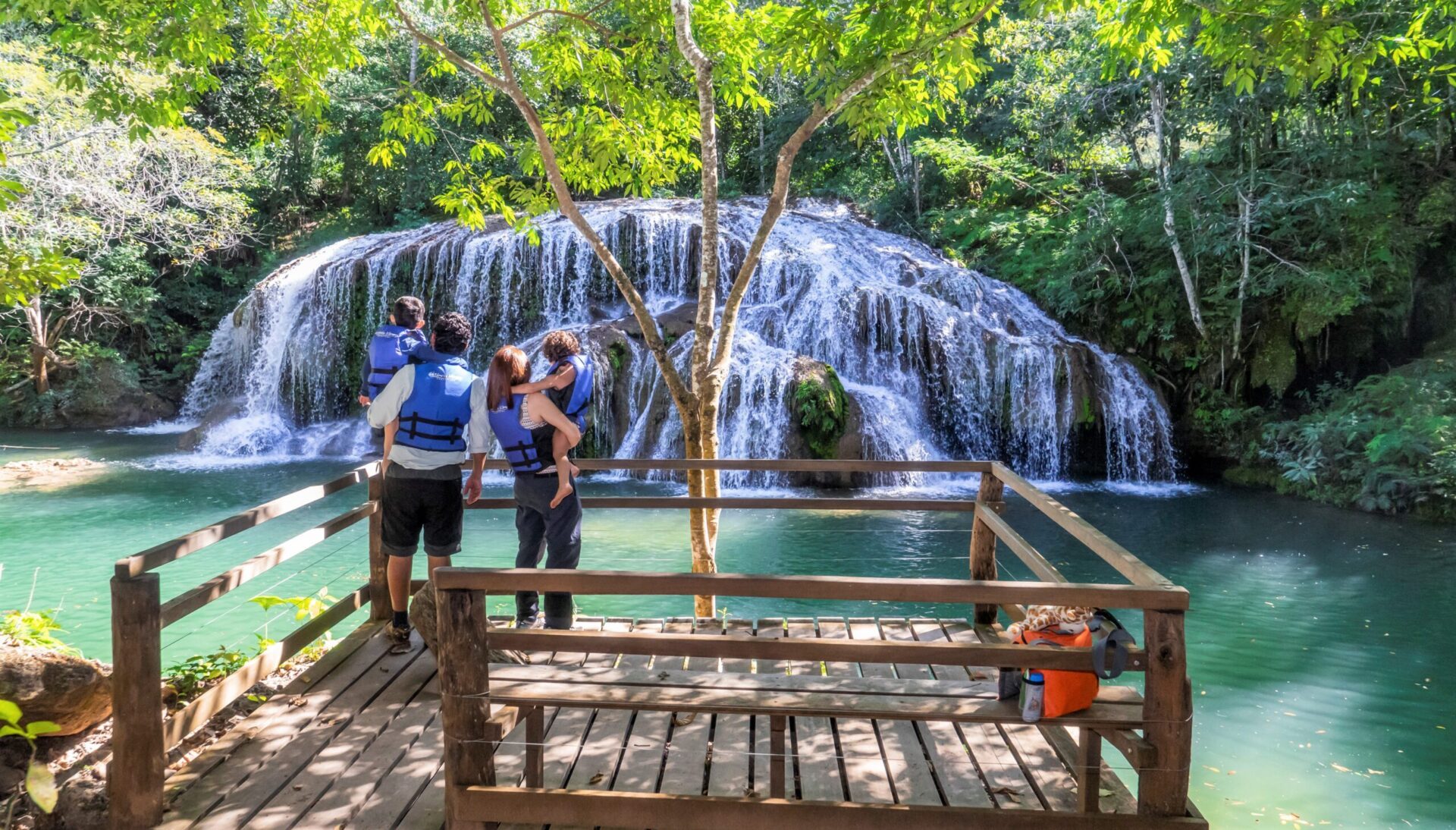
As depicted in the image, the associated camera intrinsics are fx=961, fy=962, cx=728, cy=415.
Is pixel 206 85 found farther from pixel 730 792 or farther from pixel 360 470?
pixel 730 792

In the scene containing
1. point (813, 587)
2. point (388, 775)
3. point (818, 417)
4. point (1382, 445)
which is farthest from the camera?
point (818, 417)

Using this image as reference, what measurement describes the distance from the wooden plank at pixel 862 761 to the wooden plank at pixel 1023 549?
0.96 metres

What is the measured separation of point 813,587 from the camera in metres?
3.00

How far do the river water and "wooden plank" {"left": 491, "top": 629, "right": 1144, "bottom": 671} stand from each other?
2.94m

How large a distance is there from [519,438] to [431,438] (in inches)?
15.3

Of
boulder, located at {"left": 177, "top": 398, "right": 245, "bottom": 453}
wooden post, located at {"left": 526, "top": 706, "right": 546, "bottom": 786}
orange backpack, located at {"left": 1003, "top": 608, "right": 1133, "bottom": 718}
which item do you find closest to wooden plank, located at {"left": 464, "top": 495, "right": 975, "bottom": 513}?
wooden post, located at {"left": 526, "top": 706, "right": 546, "bottom": 786}

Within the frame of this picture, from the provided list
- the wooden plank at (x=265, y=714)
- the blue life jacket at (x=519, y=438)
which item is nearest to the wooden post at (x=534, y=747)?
the wooden plank at (x=265, y=714)

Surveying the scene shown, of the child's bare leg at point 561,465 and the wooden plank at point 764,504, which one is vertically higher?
the child's bare leg at point 561,465

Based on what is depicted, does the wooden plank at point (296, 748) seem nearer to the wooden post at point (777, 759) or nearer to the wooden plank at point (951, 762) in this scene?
the wooden post at point (777, 759)

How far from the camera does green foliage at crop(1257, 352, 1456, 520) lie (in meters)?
12.2

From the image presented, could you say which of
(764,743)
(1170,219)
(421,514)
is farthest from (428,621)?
(1170,219)

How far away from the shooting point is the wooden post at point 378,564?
16.6ft

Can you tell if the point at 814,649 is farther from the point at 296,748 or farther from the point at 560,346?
the point at 296,748

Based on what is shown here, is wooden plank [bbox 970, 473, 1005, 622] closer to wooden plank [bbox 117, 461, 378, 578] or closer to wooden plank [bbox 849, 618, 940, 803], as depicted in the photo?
wooden plank [bbox 849, 618, 940, 803]
